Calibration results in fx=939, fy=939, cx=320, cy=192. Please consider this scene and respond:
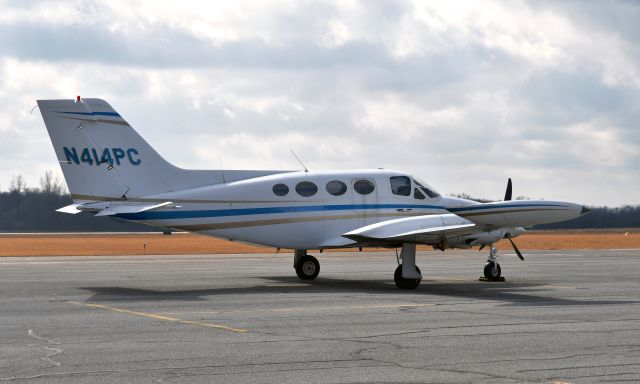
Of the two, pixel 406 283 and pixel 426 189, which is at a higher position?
pixel 426 189

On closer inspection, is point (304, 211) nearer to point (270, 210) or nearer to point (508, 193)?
point (270, 210)

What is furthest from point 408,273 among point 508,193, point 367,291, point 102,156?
point 102,156

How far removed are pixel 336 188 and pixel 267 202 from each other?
6.99ft

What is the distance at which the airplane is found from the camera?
24.8 m

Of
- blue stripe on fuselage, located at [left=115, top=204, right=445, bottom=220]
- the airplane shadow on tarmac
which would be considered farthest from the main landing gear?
blue stripe on fuselage, located at [left=115, top=204, right=445, bottom=220]

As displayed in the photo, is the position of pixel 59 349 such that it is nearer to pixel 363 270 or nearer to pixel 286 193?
pixel 286 193

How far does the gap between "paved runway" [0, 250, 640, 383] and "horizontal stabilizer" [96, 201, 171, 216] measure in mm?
2026

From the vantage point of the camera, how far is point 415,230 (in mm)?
25125

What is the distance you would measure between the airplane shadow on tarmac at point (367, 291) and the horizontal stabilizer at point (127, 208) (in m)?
2.02

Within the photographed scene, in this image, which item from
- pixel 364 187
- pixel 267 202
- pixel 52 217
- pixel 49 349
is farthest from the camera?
pixel 52 217

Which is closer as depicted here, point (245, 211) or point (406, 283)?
point (406, 283)

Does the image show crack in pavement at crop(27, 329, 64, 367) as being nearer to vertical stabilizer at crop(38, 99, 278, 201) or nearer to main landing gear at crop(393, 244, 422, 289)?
vertical stabilizer at crop(38, 99, 278, 201)

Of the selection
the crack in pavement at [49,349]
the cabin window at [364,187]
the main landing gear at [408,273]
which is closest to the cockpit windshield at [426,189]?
the cabin window at [364,187]

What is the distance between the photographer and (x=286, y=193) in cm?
2662
